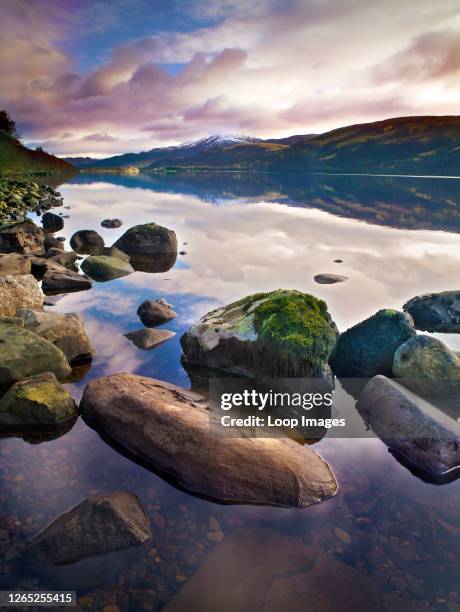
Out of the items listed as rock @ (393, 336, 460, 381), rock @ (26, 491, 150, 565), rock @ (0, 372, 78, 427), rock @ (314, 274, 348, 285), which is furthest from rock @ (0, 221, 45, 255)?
rock @ (393, 336, 460, 381)

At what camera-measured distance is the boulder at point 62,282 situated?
16453 mm

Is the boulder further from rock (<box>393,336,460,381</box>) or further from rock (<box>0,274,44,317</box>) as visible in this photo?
rock (<box>393,336,460,381</box>)

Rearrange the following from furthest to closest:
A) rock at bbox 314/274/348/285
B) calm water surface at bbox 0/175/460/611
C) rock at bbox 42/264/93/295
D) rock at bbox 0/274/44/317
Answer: rock at bbox 314/274/348/285 < rock at bbox 42/264/93/295 < rock at bbox 0/274/44/317 < calm water surface at bbox 0/175/460/611

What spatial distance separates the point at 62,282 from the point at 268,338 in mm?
10569

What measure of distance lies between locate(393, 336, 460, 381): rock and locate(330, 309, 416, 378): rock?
78cm

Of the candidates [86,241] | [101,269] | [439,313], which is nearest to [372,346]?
[439,313]

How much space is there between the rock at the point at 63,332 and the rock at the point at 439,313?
1003cm

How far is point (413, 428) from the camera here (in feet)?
23.7

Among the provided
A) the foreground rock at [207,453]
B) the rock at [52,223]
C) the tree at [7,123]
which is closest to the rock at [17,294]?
the foreground rock at [207,453]

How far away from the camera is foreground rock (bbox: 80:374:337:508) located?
6137 millimetres

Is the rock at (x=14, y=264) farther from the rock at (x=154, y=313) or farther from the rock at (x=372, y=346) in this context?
the rock at (x=372, y=346)

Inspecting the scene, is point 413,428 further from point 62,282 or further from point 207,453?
point 62,282

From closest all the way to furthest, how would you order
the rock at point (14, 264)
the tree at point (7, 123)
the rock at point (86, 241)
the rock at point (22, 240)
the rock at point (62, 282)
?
the rock at point (14, 264)
the rock at point (62, 282)
the rock at point (22, 240)
the rock at point (86, 241)
the tree at point (7, 123)

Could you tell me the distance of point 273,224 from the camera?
36719 millimetres
